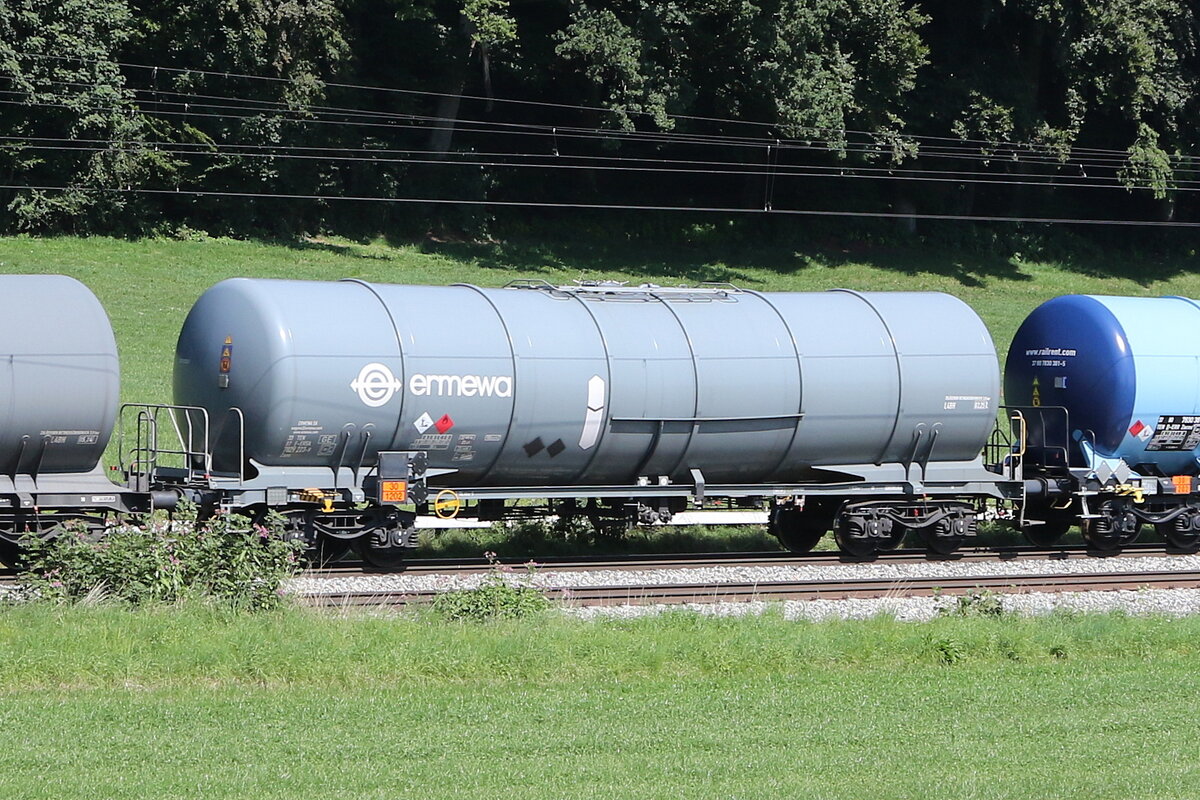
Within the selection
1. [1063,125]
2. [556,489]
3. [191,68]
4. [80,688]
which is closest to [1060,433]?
[556,489]

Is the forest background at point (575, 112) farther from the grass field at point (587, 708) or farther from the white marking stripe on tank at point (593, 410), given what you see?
the grass field at point (587, 708)

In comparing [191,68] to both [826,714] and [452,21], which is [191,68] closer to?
[452,21]

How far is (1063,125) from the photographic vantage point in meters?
63.1

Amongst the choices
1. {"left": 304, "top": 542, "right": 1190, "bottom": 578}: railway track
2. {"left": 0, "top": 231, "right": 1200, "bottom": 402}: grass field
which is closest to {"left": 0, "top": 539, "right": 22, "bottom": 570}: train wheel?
{"left": 304, "top": 542, "right": 1190, "bottom": 578}: railway track

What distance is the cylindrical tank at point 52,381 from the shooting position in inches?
643

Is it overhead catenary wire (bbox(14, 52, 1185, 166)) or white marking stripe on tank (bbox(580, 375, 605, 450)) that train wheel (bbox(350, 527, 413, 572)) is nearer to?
white marking stripe on tank (bbox(580, 375, 605, 450))

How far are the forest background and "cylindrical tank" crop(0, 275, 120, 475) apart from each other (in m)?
29.7

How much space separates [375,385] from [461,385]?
1.14m

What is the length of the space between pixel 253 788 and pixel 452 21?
166 feet

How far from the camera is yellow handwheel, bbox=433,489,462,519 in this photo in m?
18.7

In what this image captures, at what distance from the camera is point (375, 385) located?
18.1 metres

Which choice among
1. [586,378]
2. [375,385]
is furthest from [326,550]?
[586,378]

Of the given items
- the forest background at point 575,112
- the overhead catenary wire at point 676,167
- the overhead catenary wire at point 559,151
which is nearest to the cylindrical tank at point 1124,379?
the forest background at point 575,112

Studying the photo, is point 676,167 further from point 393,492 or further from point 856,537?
point 393,492
